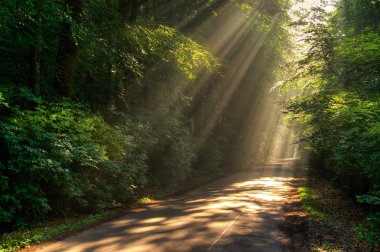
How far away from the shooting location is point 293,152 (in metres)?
128

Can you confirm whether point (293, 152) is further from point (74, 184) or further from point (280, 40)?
point (74, 184)

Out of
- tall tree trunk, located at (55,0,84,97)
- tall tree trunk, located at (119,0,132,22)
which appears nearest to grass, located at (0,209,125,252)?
tall tree trunk, located at (55,0,84,97)

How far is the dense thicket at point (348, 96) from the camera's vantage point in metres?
10.4

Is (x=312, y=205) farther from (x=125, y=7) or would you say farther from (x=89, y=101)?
(x=125, y=7)

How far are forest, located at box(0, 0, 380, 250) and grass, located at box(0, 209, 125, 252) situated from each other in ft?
1.23

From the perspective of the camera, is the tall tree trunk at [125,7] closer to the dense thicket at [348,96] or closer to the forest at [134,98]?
the forest at [134,98]

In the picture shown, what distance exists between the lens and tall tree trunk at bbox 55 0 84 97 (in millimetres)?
12625

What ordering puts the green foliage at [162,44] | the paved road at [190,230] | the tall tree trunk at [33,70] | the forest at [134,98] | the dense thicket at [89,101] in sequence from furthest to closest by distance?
the green foliage at [162,44], the tall tree trunk at [33,70], the forest at [134,98], the dense thicket at [89,101], the paved road at [190,230]

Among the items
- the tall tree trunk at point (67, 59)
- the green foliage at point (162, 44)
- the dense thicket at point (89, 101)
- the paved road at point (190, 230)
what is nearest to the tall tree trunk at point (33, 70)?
the dense thicket at point (89, 101)

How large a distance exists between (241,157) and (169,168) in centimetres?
2102

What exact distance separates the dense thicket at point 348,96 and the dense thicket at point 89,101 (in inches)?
200

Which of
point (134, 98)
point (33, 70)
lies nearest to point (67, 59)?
point (33, 70)

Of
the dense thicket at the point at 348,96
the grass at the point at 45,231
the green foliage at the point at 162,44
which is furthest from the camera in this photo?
the green foliage at the point at 162,44

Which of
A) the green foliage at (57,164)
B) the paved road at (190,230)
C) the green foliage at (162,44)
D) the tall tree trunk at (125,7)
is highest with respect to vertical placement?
the tall tree trunk at (125,7)
